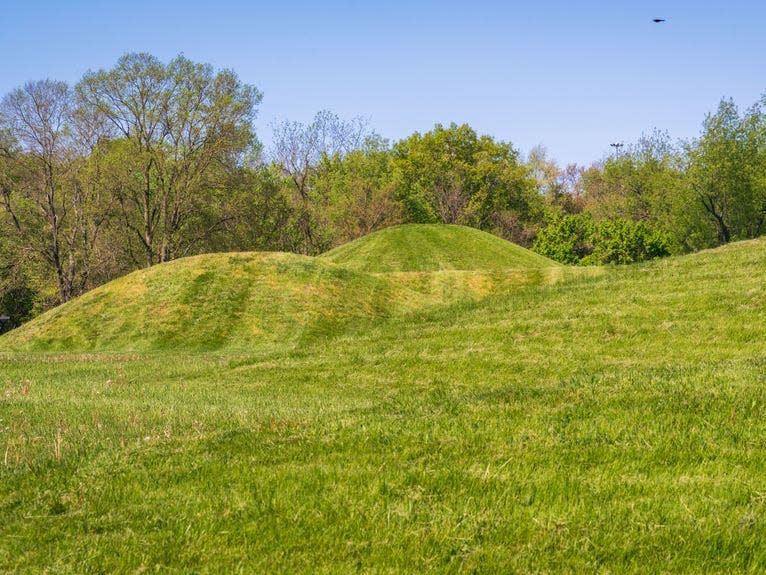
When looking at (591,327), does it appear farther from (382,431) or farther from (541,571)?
(541,571)

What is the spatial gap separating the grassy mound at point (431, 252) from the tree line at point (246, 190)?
18.2 metres

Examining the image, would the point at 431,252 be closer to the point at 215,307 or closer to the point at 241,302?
the point at 241,302

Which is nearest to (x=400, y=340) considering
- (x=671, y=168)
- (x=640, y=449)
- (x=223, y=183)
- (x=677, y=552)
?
(x=640, y=449)

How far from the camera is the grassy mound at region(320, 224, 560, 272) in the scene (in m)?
52.9

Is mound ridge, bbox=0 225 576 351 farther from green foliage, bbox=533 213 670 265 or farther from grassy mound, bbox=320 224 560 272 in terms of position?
green foliage, bbox=533 213 670 265

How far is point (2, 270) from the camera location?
65188 mm

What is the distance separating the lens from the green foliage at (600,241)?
7462 cm

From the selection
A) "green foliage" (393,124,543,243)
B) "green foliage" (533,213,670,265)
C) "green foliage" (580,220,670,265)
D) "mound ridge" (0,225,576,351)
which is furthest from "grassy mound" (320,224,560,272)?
"green foliage" (393,124,543,243)

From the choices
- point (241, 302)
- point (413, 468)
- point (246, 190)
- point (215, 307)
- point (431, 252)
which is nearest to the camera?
point (413, 468)

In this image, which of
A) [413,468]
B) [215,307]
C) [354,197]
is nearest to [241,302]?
[215,307]

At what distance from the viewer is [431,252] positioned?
54906mm

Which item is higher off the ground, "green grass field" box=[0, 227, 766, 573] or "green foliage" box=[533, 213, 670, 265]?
"green foliage" box=[533, 213, 670, 265]

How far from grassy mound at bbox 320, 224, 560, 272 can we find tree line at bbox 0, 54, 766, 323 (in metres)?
18.2

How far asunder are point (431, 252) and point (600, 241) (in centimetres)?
3124
